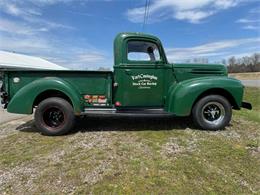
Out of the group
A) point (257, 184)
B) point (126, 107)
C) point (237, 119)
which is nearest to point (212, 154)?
point (257, 184)

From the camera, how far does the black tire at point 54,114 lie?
409 centimetres

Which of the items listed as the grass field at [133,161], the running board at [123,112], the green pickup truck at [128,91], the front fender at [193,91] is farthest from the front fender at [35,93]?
the front fender at [193,91]

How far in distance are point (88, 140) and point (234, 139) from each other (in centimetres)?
295

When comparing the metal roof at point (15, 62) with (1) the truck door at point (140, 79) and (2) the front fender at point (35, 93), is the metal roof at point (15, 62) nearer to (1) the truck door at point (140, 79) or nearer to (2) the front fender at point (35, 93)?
(2) the front fender at point (35, 93)

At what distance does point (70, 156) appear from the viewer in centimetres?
320

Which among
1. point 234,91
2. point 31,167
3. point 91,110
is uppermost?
point 234,91

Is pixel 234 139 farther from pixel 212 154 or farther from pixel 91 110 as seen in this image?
pixel 91 110

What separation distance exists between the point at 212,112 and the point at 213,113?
34 mm

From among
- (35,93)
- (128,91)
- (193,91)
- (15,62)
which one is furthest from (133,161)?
(15,62)

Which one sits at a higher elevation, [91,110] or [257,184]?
[91,110]

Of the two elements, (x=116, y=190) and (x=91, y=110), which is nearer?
(x=116, y=190)

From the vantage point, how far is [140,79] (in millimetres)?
4336

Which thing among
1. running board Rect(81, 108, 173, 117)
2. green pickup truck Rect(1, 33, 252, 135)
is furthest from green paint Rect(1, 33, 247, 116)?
running board Rect(81, 108, 173, 117)

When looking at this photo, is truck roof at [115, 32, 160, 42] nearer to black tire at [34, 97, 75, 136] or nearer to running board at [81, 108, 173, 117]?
running board at [81, 108, 173, 117]
